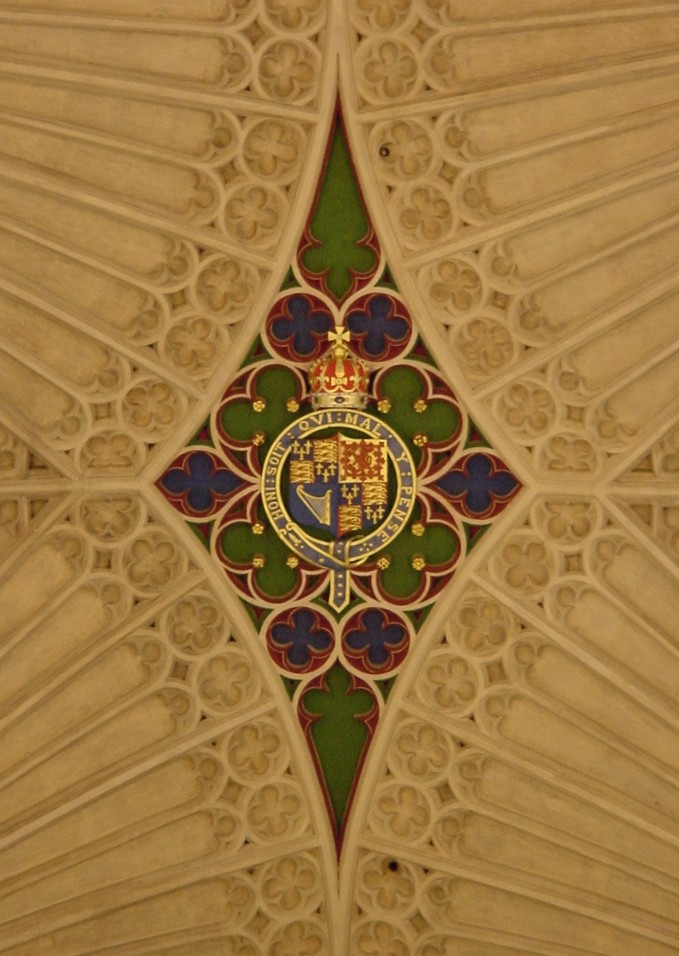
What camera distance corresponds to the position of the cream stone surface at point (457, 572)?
13.2 metres

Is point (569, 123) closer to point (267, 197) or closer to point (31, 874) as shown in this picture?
point (267, 197)

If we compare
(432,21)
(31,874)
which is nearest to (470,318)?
(432,21)

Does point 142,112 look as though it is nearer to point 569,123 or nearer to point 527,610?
point 569,123

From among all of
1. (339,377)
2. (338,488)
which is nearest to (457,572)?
(338,488)

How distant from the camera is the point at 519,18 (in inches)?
512

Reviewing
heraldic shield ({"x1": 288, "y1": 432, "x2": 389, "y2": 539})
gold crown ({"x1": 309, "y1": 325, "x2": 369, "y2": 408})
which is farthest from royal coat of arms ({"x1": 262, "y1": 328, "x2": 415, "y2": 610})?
gold crown ({"x1": 309, "y1": 325, "x2": 369, "y2": 408})

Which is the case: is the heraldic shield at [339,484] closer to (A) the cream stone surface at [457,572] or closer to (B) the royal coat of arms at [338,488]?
(B) the royal coat of arms at [338,488]

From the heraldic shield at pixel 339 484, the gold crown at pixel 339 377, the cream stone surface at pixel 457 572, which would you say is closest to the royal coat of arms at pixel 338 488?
the heraldic shield at pixel 339 484

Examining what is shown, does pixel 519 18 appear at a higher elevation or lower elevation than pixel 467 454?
higher

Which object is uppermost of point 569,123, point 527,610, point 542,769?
point 569,123

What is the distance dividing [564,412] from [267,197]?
7.22 feet

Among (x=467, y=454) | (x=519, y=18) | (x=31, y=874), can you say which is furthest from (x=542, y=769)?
(x=519, y=18)

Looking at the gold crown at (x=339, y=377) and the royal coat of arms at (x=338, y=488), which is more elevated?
the gold crown at (x=339, y=377)

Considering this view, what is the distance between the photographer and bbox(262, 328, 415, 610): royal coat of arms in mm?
13734
